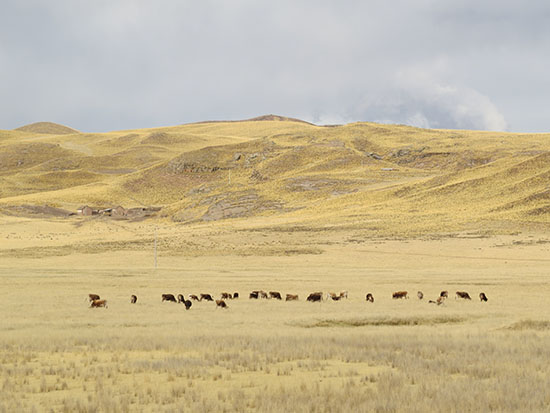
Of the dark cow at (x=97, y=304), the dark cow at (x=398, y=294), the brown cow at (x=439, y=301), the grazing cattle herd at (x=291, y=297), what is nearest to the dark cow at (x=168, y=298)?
the grazing cattle herd at (x=291, y=297)

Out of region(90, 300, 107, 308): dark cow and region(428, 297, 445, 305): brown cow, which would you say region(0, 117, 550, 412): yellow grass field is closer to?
region(428, 297, 445, 305): brown cow

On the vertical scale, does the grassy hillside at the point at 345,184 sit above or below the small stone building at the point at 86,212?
above

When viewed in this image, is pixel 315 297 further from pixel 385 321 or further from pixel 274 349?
pixel 274 349

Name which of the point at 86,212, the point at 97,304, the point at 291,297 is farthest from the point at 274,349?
the point at 86,212

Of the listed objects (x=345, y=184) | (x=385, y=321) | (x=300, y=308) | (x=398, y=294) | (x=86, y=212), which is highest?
(x=345, y=184)

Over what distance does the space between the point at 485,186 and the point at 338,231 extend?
40658 mm

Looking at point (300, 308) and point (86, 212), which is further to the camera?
point (86, 212)

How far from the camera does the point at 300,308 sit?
26.2 meters

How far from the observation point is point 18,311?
961 inches

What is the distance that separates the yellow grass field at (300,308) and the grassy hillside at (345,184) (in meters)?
0.90

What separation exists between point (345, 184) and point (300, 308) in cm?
10156

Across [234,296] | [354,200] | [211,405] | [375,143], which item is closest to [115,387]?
[211,405]

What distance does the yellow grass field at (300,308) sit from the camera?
1084 centimetres

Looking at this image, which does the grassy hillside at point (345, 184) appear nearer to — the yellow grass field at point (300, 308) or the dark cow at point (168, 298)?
the yellow grass field at point (300, 308)
